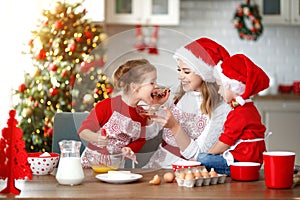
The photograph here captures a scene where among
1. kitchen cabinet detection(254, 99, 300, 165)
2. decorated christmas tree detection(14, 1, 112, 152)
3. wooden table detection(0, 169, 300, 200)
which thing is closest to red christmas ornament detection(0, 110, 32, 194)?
wooden table detection(0, 169, 300, 200)

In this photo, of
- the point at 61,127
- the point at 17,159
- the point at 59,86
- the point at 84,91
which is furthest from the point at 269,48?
the point at 17,159

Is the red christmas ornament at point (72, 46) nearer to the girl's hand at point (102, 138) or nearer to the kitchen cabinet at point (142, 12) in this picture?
the kitchen cabinet at point (142, 12)

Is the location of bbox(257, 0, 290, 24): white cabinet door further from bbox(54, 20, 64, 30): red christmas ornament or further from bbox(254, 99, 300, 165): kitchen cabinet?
bbox(54, 20, 64, 30): red christmas ornament

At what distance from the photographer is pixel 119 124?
2494 mm

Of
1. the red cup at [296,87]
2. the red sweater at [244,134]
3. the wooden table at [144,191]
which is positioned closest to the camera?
the wooden table at [144,191]

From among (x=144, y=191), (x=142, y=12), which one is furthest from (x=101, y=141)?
(x=142, y=12)

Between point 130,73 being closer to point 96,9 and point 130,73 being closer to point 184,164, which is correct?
point 184,164

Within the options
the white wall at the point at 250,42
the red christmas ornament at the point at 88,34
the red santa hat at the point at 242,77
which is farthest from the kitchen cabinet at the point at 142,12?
the red santa hat at the point at 242,77

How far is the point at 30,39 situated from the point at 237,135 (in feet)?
8.61

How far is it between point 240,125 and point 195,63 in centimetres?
30

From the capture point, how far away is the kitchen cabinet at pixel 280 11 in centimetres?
582

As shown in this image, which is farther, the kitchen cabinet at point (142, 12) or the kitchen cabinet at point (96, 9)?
the kitchen cabinet at point (142, 12)

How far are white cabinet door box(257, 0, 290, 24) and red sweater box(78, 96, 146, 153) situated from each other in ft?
11.9

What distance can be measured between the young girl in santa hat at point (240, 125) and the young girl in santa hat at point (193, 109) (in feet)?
0.31
